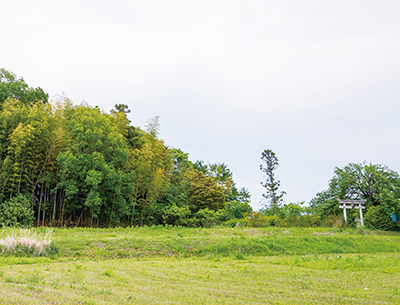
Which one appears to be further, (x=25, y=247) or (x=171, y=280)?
(x=25, y=247)

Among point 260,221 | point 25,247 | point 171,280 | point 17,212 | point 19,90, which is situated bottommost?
point 171,280

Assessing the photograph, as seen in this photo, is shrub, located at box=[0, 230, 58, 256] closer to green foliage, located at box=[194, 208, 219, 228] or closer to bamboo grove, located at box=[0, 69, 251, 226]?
bamboo grove, located at box=[0, 69, 251, 226]

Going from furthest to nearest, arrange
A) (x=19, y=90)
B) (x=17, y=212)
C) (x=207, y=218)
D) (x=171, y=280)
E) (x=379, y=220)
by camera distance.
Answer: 1. (x=19, y=90)
2. (x=207, y=218)
3. (x=379, y=220)
4. (x=17, y=212)
5. (x=171, y=280)

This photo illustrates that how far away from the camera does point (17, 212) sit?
1526 cm

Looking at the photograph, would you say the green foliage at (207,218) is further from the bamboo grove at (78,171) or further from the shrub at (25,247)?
the shrub at (25,247)

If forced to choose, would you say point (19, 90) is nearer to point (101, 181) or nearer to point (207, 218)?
point (101, 181)

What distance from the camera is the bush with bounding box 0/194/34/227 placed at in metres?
14.9

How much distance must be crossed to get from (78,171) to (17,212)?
141 inches

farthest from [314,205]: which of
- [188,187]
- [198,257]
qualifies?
[198,257]

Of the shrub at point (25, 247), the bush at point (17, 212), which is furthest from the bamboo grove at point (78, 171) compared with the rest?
the shrub at point (25, 247)

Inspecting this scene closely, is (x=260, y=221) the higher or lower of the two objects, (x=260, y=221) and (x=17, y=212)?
the lower

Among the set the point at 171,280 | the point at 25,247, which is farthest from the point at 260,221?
the point at 171,280

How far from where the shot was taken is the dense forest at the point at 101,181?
16562 millimetres

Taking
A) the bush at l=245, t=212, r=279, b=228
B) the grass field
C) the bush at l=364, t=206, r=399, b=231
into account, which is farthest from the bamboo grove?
the bush at l=364, t=206, r=399, b=231
